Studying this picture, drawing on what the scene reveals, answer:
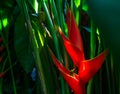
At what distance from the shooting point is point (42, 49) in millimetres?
508

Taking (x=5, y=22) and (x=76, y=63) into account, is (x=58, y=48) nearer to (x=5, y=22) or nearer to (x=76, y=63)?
(x=76, y=63)

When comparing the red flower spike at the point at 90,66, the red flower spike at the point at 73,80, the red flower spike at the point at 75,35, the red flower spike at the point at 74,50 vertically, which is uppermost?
the red flower spike at the point at 75,35

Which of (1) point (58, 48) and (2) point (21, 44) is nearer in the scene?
(1) point (58, 48)

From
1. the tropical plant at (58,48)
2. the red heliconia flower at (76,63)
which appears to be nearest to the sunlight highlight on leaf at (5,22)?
the tropical plant at (58,48)

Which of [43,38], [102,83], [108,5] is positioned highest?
[108,5]

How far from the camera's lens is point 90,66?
405mm

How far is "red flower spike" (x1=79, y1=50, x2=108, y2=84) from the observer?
400mm

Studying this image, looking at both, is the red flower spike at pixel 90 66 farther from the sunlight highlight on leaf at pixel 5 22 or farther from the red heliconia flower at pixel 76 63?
the sunlight highlight on leaf at pixel 5 22

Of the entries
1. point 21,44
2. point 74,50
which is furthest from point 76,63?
point 21,44

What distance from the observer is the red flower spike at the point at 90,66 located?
1.31 ft

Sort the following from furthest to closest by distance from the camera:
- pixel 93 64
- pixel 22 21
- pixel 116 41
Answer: pixel 22 21
pixel 93 64
pixel 116 41

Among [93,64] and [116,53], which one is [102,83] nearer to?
[93,64]

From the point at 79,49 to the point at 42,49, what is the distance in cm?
11

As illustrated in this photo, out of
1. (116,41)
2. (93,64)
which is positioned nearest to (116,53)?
(116,41)
